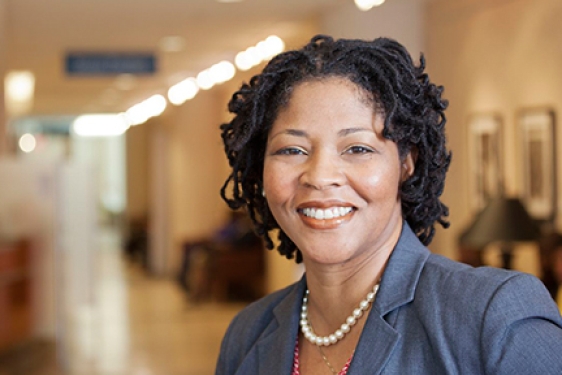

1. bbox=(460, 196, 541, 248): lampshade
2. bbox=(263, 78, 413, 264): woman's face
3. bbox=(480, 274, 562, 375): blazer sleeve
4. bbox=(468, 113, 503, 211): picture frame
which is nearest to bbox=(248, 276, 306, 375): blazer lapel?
bbox=(263, 78, 413, 264): woman's face

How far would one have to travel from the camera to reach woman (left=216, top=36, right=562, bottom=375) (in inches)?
54.4

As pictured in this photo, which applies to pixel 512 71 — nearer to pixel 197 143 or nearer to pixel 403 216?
pixel 403 216

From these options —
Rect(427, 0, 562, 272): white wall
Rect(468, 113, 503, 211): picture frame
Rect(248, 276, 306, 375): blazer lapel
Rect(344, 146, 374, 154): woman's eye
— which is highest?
Rect(427, 0, 562, 272): white wall

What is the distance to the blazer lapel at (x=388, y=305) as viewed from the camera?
1484 millimetres

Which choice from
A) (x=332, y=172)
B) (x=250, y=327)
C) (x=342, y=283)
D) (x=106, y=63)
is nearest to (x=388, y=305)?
(x=342, y=283)

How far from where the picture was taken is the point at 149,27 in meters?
10.4

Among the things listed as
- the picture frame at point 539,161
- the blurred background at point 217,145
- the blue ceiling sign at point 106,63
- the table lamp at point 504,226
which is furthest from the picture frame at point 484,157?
the blue ceiling sign at point 106,63

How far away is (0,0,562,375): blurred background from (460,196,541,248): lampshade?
81 millimetres

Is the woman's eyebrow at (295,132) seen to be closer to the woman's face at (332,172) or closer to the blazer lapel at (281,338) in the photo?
the woman's face at (332,172)

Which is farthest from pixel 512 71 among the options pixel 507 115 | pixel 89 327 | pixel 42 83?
pixel 42 83

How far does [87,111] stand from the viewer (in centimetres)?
2538

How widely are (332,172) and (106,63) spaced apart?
1138 cm

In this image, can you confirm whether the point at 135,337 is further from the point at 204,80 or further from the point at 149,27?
the point at 204,80

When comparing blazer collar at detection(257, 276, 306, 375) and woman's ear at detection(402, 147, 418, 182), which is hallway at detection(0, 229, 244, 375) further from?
woman's ear at detection(402, 147, 418, 182)
